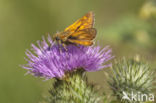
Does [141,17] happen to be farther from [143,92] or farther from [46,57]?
[46,57]

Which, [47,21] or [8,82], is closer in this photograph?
[8,82]

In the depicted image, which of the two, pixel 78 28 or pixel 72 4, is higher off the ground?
pixel 72 4

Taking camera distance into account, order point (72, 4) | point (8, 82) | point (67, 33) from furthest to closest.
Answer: point (72, 4) → point (8, 82) → point (67, 33)

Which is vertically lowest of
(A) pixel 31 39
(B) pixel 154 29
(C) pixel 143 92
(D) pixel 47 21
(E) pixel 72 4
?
(C) pixel 143 92

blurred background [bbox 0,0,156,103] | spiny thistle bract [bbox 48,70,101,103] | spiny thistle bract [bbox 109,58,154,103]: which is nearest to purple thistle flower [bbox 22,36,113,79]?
spiny thistle bract [bbox 48,70,101,103]

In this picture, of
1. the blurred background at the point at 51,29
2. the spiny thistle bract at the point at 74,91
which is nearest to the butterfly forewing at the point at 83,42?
the spiny thistle bract at the point at 74,91

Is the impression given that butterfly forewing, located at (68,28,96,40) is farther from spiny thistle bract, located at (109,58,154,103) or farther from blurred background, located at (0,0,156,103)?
blurred background, located at (0,0,156,103)

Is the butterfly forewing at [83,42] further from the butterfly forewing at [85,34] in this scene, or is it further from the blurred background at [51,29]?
the blurred background at [51,29]

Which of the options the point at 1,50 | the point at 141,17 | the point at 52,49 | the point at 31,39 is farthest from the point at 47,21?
the point at 52,49
